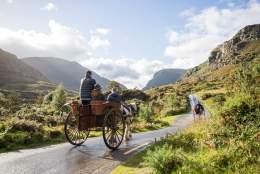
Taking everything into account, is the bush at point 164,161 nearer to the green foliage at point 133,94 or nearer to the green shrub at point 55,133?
the green shrub at point 55,133

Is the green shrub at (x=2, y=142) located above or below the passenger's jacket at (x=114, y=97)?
below

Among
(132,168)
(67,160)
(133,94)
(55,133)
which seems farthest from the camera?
(133,94)

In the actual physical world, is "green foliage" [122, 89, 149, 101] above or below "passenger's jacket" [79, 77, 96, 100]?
above

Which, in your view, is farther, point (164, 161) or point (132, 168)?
point (132, 168)

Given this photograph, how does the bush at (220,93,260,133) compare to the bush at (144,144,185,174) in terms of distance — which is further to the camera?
the bush at (220,93,260,133)

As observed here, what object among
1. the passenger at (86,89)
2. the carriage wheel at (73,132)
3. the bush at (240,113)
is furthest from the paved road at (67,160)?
the bush at (240,113)

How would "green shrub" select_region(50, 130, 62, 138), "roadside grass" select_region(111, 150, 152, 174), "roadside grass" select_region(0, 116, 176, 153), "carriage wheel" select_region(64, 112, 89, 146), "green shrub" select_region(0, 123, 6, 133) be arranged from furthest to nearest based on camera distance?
"green shrub" select_region(50, 130, 62, 138), "green shrub" select_region(0, 123, 6, 133), "roadside grass" select_region(0, 116, 176, 153), "carriage wheel" select_region(64, 112, 89, 146), "roadside grass" select_region(111, 150, 152, 174)

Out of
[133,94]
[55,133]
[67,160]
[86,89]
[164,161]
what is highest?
[133,94]

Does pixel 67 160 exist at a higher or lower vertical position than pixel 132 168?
higher

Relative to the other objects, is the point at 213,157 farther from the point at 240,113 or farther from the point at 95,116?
the point at 95,116

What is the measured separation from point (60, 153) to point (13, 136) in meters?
4.23

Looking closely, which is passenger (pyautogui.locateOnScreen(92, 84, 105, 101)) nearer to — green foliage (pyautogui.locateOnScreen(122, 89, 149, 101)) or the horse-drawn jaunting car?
the horse-drawn jaunting car

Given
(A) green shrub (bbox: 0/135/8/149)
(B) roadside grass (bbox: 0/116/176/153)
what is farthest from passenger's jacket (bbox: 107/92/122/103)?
(A) green shrub (bbox: 0/135/8/149)

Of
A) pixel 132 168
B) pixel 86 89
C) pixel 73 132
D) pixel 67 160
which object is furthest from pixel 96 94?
pixel 132 168
